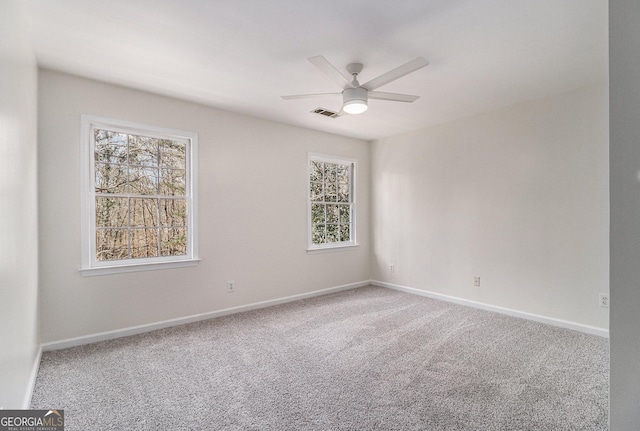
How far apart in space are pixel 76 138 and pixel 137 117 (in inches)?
23.6

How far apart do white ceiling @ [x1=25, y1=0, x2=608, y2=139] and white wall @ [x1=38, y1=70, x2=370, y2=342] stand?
0.32 metres

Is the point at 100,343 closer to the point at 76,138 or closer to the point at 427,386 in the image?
the point at 76,138

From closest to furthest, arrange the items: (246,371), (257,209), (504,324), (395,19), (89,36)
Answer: (395,19), (89,36), (246,371), (504,324), (257,209)

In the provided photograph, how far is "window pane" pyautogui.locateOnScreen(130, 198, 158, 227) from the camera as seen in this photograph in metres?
3.47

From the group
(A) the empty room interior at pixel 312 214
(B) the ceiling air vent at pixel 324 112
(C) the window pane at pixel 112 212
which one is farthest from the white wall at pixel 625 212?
(C) the window pane at pixel 112 212

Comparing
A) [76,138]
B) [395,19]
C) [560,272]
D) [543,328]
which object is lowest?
[543,328]

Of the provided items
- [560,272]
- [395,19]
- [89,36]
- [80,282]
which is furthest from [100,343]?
[560,272]

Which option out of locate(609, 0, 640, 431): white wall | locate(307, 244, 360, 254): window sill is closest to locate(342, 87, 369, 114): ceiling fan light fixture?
locate(609, 0, 640, 431): white wall

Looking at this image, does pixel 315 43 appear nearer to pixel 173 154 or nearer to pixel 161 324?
pixel 173 154

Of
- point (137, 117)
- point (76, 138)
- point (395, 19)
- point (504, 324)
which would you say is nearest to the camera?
point (395, 19)

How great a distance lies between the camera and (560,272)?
3564 mm

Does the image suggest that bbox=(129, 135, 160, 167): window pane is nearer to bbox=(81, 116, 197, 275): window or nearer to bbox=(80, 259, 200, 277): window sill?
bbox=(81, 116, 197, 275): window

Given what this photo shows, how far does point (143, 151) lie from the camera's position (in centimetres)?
353

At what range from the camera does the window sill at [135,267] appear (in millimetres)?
3126
